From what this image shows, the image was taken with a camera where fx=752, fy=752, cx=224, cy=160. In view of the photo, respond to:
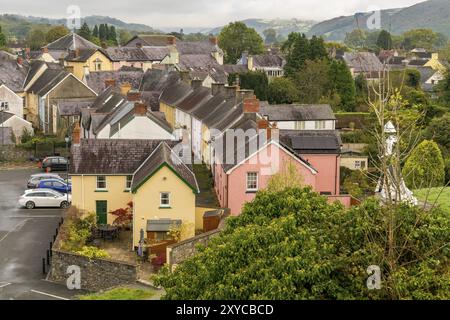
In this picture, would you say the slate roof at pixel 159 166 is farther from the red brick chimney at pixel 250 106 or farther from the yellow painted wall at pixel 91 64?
the yellow painted wall at pixel 91 64

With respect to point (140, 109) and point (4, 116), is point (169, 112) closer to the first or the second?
point (4, 116)

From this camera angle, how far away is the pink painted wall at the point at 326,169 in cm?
4084

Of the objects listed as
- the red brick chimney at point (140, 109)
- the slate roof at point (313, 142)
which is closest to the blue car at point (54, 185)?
the red brick chimney at point (140, 109)

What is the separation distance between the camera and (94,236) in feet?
113

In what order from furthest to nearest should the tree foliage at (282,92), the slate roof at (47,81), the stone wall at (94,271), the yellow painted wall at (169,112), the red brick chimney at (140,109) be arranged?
the tree foliage at (282,92)
the slate roof at (47,81)
the yellow painted wall at (169,112)
the red brick chimney at (140,109)
the stone wall at (94,271)

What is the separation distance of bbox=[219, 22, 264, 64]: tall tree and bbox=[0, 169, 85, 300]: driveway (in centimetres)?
8314

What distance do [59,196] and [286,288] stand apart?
26.2m

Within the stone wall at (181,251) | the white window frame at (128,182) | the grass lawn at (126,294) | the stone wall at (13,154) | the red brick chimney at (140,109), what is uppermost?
the red brick chimney at (140,109)

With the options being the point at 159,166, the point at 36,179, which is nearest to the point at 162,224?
the point at 159,166

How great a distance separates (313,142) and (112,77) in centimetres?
3417

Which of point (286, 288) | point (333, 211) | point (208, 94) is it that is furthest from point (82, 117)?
point (286, 288)

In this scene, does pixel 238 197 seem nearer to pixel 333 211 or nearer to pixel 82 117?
pixel 333 211

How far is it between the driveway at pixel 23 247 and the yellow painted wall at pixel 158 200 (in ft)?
14.6

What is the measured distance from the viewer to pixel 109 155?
36844 mm
